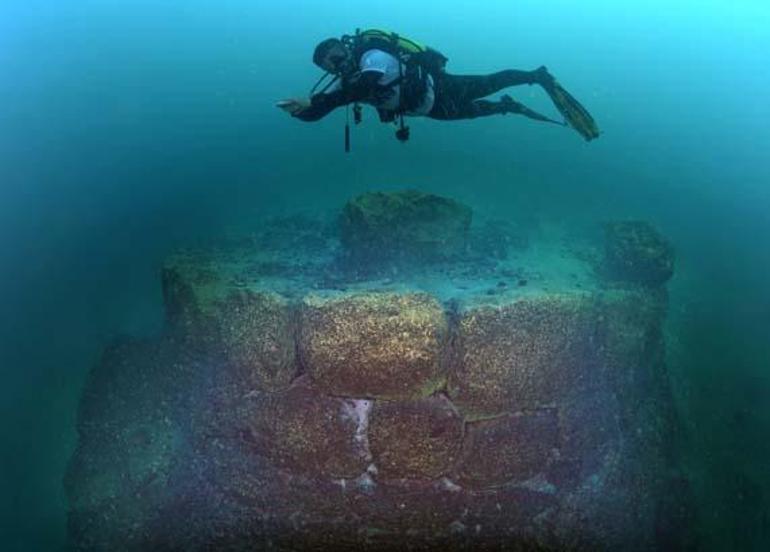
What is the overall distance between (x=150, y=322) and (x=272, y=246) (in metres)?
2.57

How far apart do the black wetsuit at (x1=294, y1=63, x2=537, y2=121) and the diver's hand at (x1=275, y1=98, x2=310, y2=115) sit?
0.12 feet

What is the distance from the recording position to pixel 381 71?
5832 millimetres

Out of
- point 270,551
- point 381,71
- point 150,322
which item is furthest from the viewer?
point 150,322

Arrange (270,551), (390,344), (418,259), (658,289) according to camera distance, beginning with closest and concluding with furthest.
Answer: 1. (390,344)
2. (270,551)
3. (418,259)
4. (658,289)

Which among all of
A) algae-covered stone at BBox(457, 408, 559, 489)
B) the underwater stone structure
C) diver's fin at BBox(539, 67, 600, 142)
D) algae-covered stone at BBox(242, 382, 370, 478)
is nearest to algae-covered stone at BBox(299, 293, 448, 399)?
the underwater stone structure

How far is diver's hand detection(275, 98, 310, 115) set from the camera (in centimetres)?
541

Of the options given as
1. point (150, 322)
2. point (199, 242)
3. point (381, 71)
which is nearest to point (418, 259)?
point (381, 71)

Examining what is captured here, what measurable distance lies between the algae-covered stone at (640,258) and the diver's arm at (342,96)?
20.5ft

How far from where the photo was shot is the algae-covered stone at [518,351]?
6.46m

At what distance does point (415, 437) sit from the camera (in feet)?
22.4

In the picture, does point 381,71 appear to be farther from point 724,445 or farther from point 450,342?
point 724,445

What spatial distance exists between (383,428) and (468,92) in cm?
468

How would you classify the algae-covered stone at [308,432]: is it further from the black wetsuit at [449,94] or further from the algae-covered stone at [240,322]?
the black wetsuit at [449,94]

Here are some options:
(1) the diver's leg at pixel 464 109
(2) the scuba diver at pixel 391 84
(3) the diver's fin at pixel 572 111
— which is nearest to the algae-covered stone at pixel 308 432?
(2) the scuba diver at pixel 391 84
